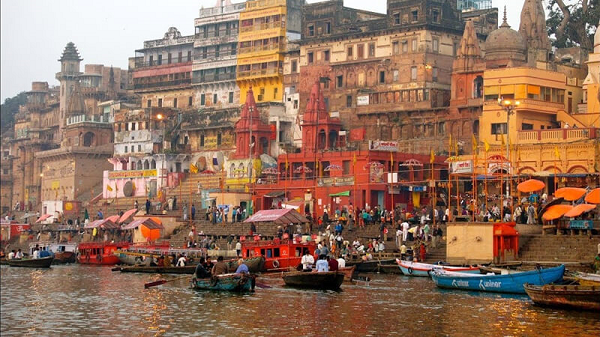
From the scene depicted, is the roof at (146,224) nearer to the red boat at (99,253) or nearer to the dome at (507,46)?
the red boat at (99,253)

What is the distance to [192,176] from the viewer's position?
270 ft

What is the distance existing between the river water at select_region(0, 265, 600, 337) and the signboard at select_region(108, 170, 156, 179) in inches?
1650

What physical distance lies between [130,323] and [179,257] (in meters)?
21.3

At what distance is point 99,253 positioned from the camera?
6412cm

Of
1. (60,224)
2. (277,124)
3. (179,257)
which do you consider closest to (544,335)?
(179,257)

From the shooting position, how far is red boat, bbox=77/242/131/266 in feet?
206

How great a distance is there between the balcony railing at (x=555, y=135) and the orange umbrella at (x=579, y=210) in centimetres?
1206

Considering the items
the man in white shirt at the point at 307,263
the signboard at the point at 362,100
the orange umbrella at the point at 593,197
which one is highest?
the signboard at the point at 362,100

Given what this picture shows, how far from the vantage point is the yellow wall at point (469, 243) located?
4662 cm

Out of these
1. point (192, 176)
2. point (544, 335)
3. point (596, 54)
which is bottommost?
point (544, 335)

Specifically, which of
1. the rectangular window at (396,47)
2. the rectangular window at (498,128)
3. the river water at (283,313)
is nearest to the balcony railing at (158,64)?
the rectangular window at (396,47)

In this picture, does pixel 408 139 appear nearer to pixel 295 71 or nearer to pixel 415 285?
pixel 295 71

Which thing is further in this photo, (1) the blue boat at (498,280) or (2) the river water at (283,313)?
(1) the blue boat at (498,280)

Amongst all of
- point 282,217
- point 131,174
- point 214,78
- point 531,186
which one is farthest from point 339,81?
point 531,186
